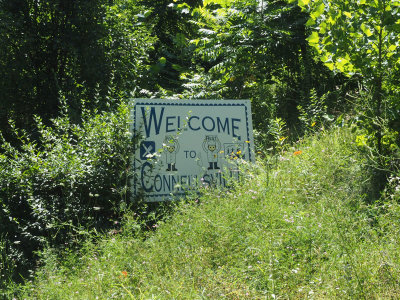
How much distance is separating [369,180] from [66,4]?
544cm

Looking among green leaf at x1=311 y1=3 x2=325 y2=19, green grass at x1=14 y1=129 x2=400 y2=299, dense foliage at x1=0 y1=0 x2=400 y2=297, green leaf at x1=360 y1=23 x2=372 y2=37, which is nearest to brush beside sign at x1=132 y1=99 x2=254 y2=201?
dense foliage at x1=0 y1=0 x2=400 y2=297

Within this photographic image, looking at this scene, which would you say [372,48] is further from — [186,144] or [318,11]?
[186,144]

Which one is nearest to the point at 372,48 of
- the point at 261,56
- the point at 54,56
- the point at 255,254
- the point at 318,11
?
the point at 318,11

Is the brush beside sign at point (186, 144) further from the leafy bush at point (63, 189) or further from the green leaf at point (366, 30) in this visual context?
the green leaf at point (366, 30)

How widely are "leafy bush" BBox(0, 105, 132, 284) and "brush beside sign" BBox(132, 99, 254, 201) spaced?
24 cm

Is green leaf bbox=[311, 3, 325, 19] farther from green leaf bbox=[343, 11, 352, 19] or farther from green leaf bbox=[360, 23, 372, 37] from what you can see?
green leaf bbox=[360, 23, 372, 37]

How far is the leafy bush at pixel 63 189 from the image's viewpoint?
439cm

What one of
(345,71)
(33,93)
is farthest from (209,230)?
(33,93)

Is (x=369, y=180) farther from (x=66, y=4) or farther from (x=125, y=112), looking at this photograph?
(x=66, y=4)

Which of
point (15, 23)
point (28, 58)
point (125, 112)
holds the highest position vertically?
point (15, 23)

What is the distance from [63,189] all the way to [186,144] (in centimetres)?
158

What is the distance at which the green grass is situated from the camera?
2.92m

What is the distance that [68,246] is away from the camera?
14.0 ft

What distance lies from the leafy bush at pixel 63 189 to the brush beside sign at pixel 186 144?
0.80ft
